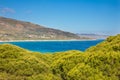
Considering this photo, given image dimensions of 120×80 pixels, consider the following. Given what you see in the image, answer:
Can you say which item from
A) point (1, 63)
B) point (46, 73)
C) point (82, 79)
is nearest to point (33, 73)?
point (46, 73)

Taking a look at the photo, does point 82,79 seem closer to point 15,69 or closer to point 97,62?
point 97,62

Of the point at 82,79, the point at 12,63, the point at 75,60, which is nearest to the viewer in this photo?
the point at 82,79

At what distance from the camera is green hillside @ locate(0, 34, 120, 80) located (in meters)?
8.11

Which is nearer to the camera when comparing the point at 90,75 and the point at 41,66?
the point at 90,75

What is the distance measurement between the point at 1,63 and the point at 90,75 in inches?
154

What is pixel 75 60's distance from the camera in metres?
9.27

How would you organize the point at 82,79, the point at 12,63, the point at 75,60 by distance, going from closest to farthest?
the point at 82,79, the point at 75,60, the point at 12,63

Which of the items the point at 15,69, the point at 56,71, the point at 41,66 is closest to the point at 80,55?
the point at 56,71

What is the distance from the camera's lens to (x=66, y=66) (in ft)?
30.3

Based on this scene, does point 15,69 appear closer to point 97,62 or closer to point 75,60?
point 75,60

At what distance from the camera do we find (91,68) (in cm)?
818

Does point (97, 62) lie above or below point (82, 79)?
above

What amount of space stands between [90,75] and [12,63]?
11.1 feet

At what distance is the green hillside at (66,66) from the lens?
26.6 ft
